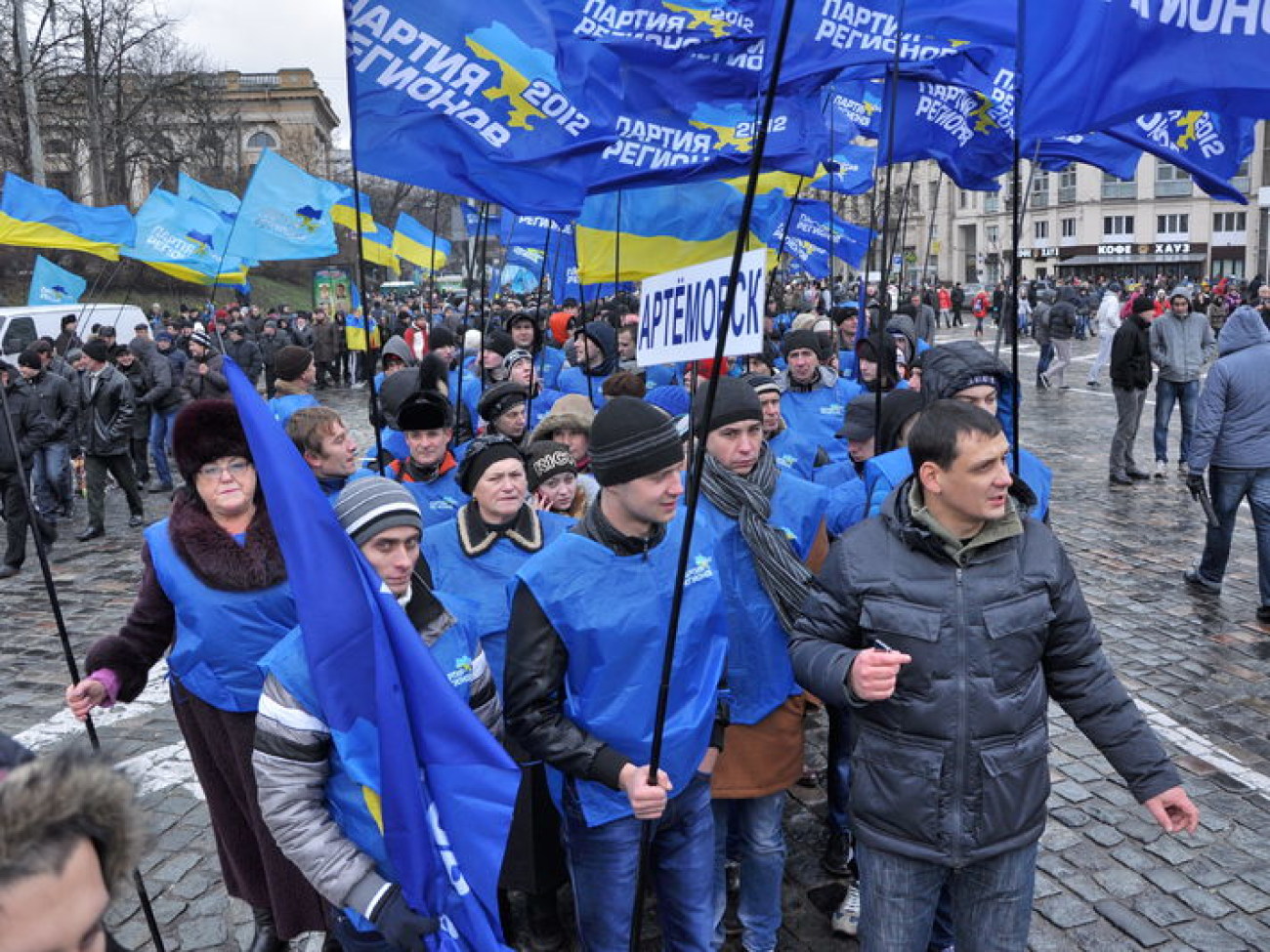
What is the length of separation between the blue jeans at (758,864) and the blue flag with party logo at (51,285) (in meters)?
15.3

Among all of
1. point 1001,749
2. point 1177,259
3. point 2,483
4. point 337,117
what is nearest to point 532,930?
point 1001,749

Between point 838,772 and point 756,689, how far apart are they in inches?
31.7

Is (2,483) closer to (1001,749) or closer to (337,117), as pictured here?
(1001,749)

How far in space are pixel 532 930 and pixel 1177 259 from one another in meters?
70.5

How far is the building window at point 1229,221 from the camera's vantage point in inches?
2438

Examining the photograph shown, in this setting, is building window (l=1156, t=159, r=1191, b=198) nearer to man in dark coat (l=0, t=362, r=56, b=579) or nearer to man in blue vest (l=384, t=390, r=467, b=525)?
man in dark coat (l=0, t=362, r=56, b=579)

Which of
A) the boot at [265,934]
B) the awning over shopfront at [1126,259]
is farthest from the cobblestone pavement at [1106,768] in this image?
the awning over shopfront at [1126,259]

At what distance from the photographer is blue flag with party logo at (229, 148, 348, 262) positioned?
36.6ft

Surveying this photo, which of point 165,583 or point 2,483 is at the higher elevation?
point 165,583

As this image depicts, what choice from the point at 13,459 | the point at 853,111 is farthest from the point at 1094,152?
the point at 13,459

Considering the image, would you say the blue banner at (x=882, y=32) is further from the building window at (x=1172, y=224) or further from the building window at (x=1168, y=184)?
the building window at (x=1168, y=184)

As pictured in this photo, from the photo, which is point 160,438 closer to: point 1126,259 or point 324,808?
point 324,808

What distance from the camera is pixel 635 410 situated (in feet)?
9.60

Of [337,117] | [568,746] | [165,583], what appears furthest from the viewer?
[337,117]
